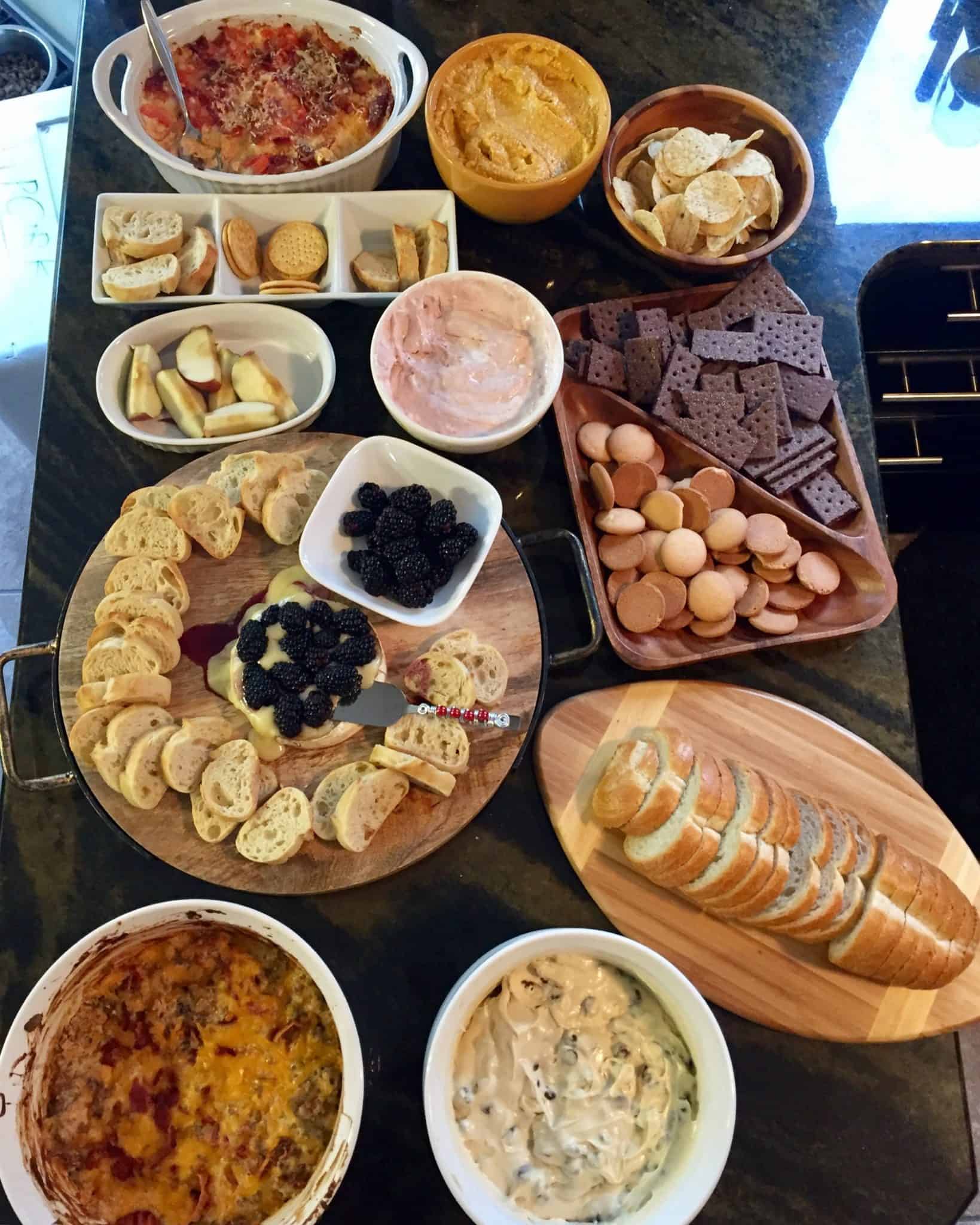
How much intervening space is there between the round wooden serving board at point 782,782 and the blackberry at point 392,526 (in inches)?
16.9

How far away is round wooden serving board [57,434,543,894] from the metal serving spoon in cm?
69

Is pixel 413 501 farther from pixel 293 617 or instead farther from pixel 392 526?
pixel 293 617

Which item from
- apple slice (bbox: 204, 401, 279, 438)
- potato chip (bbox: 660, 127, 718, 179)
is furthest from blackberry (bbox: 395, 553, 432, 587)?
potato chip (bbox: 660, 127, 718, 179)

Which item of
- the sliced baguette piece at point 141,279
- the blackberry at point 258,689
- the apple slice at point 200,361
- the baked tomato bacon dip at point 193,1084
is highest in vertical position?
the sliced baguette piece at point 141,279

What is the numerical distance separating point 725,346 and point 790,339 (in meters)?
0.15

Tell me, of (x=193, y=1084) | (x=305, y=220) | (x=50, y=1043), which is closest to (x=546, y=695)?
(x=193, y=1084)

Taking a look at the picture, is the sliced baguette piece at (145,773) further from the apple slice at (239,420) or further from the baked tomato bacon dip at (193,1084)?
the apple slice at (239,420)

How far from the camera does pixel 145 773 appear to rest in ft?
4.81

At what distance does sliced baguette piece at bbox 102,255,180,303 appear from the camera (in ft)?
5.60

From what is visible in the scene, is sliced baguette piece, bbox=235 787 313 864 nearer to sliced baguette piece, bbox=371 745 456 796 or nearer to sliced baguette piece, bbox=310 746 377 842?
sliced baguette piece, bbox=310 746 377 842

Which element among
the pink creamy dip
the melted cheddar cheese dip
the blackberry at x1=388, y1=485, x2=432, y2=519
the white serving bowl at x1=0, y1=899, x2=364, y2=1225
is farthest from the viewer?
the pink creamy dip

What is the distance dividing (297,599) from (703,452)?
81 cm

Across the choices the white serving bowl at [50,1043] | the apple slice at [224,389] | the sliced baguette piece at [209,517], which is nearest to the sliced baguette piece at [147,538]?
the sliced baguette piece at [209,517]

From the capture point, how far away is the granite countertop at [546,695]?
1496mm
